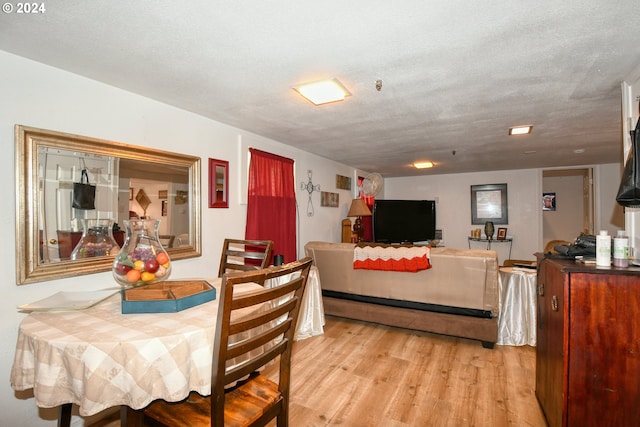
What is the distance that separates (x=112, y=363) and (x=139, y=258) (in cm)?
61

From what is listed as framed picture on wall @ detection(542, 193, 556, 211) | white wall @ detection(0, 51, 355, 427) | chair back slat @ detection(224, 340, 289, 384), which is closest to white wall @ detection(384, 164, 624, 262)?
framed picture on wall @ detection(542, 193, 556, 211)

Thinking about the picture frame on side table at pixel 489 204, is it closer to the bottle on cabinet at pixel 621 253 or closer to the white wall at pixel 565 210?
the white wall at pixel 565 210

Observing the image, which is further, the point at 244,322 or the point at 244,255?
the point at 244,255

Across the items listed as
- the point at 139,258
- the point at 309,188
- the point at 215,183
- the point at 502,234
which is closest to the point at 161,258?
the point at 139,258

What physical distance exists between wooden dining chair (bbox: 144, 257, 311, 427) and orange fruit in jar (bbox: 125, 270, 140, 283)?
58 centimetres

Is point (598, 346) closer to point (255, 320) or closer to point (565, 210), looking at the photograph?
point (255, 320)

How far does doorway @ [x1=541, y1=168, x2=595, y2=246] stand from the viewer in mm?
6562

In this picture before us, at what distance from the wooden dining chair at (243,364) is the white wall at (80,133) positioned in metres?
1.10

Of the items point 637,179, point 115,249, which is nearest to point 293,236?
point 115,249

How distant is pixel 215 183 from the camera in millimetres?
2844

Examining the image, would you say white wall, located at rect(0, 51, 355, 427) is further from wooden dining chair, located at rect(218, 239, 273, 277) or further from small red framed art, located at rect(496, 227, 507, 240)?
small red framed art, located at rect(496, 227, 507, 240)

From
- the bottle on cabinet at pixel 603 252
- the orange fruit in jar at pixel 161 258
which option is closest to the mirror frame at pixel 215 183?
the orange fruit in jar at pixel 161 258

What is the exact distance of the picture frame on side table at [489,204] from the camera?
6180 mm

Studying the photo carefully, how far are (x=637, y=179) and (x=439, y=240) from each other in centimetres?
536
